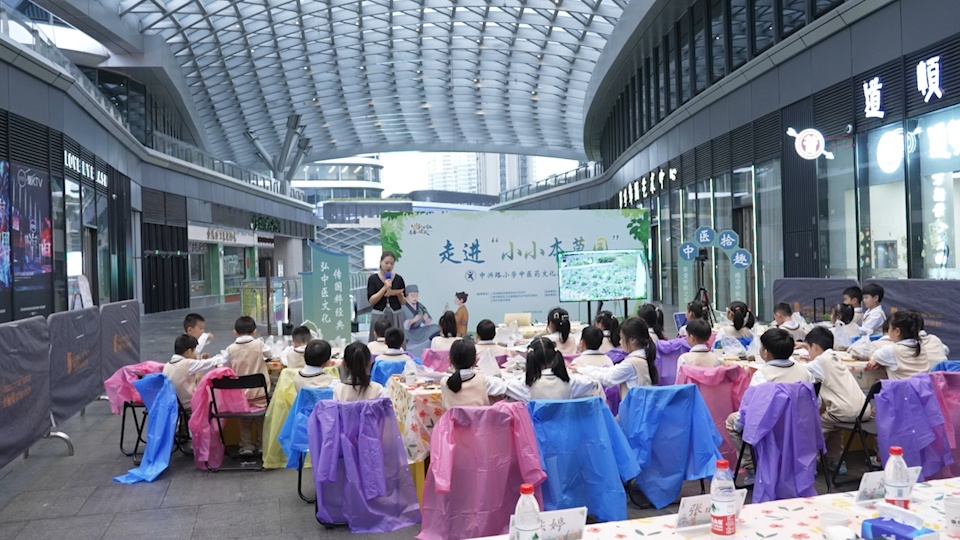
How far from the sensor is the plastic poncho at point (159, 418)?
5980mm

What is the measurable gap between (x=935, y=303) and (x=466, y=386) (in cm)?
690

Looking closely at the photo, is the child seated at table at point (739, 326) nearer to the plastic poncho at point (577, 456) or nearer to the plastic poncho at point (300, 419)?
the plastic poncho at point (577, 456)

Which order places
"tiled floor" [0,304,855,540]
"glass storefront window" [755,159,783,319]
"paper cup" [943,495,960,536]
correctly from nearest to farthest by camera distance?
"paper cup" [943,495,960,536] < "tiled floor" [0,304,855,540] < "glass storefront window" [755,159,783,319]

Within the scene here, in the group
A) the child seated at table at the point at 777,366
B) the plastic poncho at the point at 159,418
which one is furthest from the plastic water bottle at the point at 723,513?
the plastic poncho at the point at 159,418

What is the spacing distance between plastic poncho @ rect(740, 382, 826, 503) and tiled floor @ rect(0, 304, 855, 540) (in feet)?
2.11

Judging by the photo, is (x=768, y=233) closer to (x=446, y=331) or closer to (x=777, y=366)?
(x=446, y=331)

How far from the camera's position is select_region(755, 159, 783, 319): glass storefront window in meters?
14.8

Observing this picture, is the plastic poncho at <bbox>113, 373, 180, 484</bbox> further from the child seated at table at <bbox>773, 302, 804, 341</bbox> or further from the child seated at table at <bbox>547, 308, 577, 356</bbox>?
the child seated at table at <bbox>773, 302, 804, 341</bbox>

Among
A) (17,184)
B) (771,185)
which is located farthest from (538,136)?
(17,184)

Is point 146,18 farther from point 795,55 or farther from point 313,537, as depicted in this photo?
point 313,537

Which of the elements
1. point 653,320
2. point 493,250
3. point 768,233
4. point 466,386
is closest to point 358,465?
point 466,386

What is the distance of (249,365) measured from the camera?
21.9ft

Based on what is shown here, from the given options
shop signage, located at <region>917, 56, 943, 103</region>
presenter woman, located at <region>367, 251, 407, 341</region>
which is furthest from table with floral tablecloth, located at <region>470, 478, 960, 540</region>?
shop signage, located at <region>917, 56, 943, 103</region>

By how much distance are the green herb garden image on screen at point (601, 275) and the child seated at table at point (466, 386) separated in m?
7.59
